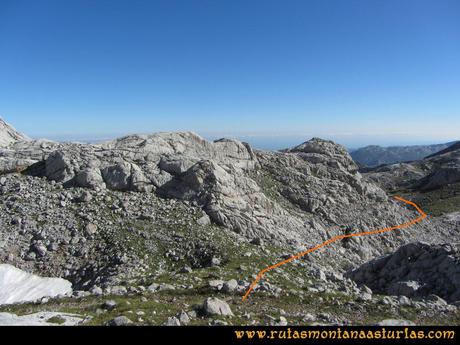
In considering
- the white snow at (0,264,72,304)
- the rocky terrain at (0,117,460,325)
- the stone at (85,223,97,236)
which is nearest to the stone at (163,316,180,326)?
the rocky terrain at (0,117,460,325)

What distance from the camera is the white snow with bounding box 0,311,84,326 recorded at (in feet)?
45.9

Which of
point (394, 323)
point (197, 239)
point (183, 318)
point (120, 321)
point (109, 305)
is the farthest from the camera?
point (197, 239)

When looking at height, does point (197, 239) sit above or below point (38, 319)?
below

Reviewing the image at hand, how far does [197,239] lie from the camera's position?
2961 cm

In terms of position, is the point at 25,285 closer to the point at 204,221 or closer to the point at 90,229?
the point at 90,229

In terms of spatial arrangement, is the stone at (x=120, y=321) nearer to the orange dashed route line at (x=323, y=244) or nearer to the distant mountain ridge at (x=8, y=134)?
the orange dashed route line at (x=323, y=244)

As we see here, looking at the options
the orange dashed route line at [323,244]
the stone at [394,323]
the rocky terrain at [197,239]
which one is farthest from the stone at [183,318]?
the stone at [394,323]

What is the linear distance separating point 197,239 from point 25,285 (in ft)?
42.9

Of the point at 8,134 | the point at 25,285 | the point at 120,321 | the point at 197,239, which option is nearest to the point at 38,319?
the point at 120,321

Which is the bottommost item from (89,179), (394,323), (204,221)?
(394,323)

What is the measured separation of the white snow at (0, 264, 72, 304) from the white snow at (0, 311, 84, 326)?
833cm

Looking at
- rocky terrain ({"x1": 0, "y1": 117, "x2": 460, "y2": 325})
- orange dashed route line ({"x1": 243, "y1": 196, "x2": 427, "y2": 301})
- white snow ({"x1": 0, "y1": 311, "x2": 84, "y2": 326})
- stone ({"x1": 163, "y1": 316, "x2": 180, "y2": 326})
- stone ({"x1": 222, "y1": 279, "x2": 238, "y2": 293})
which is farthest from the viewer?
orange dashed route line ({"x1": 243, "y1": 196, "x2": 427, "y2": 301})

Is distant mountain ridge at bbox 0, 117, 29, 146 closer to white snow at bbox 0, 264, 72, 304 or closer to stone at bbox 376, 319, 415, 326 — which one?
white snow at bbox 0, 264, 72, 304
